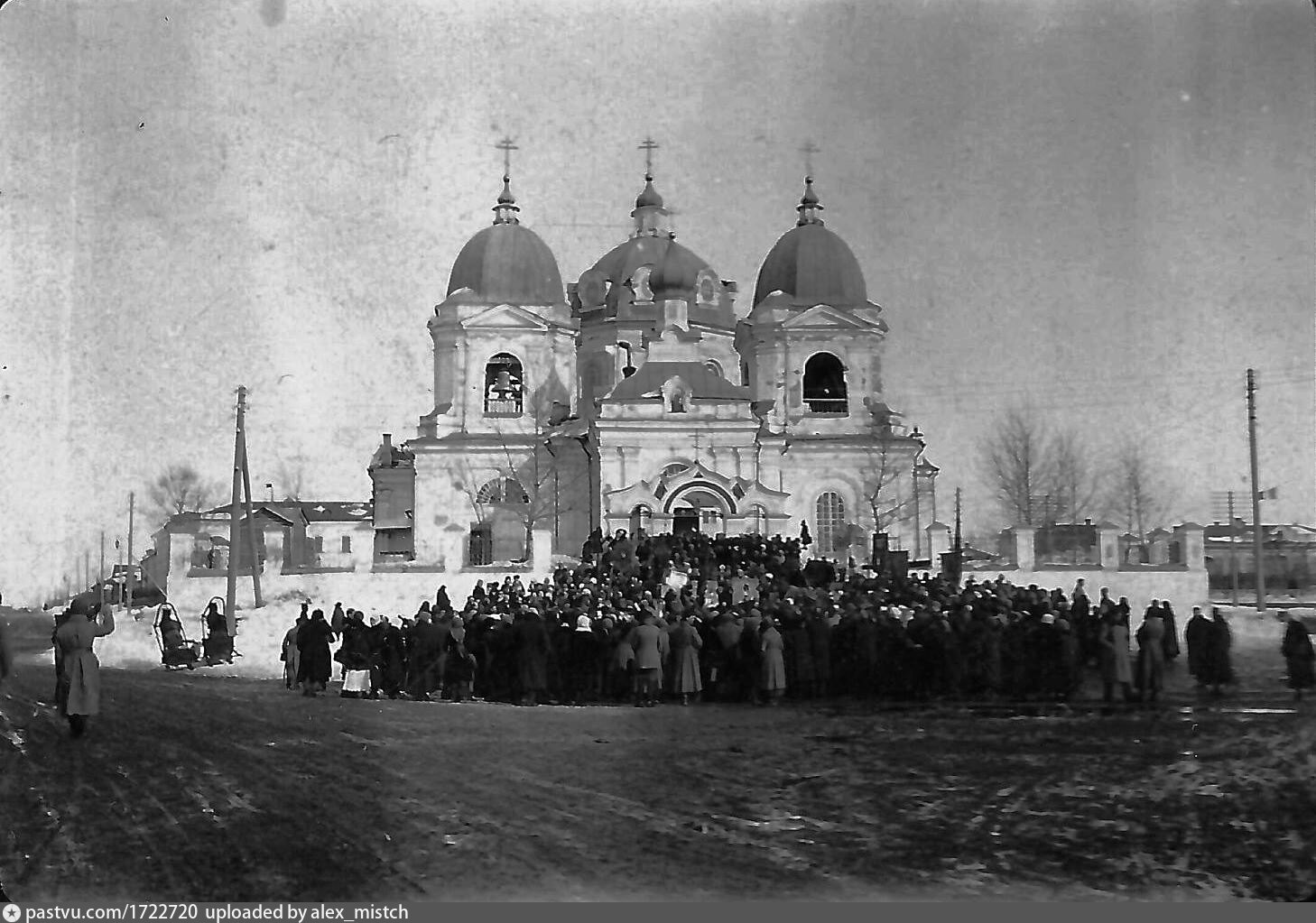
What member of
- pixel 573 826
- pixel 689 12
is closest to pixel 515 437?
pixel 689 12

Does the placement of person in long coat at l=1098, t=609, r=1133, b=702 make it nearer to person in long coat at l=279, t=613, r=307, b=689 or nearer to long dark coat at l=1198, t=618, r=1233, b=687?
long dark coat at l=1198, t=618, r=1233, b=687

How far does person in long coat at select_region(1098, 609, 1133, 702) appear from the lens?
8.79 meters

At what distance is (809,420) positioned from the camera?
15.0 meters

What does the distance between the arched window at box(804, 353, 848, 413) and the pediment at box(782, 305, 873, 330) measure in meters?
0.40

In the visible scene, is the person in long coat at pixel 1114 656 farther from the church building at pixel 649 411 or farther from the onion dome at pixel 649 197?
the onion dome at pixel 649 197

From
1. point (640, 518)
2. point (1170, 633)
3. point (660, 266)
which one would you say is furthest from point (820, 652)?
point (660, 266)

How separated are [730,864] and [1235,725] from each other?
3.36 m

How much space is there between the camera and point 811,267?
12039 mm

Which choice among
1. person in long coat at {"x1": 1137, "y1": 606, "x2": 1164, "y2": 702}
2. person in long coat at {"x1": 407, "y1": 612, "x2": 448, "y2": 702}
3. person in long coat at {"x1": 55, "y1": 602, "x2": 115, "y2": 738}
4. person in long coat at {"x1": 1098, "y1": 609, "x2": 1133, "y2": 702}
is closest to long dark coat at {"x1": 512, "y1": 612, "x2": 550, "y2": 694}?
person in long coat at {"x1": 407, "y1": 612, "x2": 448, "y2": 702}

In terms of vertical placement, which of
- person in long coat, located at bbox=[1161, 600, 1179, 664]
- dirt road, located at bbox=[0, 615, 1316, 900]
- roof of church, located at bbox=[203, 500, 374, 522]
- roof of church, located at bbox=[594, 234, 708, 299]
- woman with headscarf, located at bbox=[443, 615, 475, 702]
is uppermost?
roof of church, located at bbox=[594, 234, 708, 299]

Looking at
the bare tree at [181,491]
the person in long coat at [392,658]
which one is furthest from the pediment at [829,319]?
the bare tree at [181,491]

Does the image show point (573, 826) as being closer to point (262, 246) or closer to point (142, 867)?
point (142, 867)

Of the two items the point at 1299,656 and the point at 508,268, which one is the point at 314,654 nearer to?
the point at 508,268

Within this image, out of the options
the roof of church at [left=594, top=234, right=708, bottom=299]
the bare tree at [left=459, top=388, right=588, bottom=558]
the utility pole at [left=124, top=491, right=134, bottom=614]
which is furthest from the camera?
the roof of church at [left=594, top=234, right=708, bottom=299]
